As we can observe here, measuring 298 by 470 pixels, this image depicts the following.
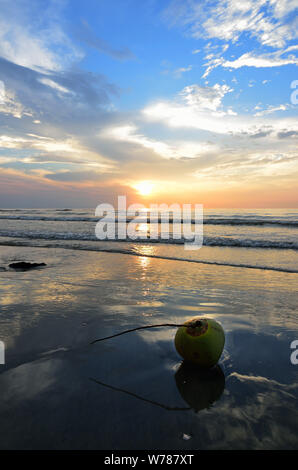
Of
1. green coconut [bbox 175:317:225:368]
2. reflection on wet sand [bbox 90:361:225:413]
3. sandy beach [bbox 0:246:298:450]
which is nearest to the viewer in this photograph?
sandy beach [bbox 0:246:298:450]

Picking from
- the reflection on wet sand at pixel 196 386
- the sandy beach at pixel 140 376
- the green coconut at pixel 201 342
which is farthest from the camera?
the green coconut at pixel 201 342

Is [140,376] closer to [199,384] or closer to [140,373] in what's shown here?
[140,373]

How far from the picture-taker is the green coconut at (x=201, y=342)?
8.11 feet

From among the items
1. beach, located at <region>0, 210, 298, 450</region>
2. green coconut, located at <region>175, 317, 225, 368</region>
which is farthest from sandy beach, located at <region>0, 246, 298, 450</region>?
green coconut, located at <region>175, 317, 225, 368</region>

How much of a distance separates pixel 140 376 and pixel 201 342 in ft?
2.32

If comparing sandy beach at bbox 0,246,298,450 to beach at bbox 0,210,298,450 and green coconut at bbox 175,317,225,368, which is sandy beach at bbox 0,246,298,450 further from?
green coconut at bbox 175,317,225,368

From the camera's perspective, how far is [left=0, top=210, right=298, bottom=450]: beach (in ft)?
6.11

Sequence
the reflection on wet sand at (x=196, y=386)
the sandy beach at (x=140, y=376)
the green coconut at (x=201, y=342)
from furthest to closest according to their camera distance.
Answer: the green coconut at (x=201, y=342) < the reflection on wet sand at (x=196, y=386) < the sandy beach at (x=140, y=376)

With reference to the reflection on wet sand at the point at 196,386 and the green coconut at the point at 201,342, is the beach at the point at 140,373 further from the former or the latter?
the green coconut at the point at 201,342

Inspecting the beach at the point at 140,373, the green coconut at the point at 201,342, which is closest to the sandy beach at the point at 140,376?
the beach at the point at 140,373

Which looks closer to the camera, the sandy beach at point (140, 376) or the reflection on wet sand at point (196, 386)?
the sandy beach at point (140, 376)

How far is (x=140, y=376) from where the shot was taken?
2.52 meters

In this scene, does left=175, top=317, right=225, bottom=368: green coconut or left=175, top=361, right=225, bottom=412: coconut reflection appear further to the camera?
left=175, top=317, right=225, bottom=368: green coconut
